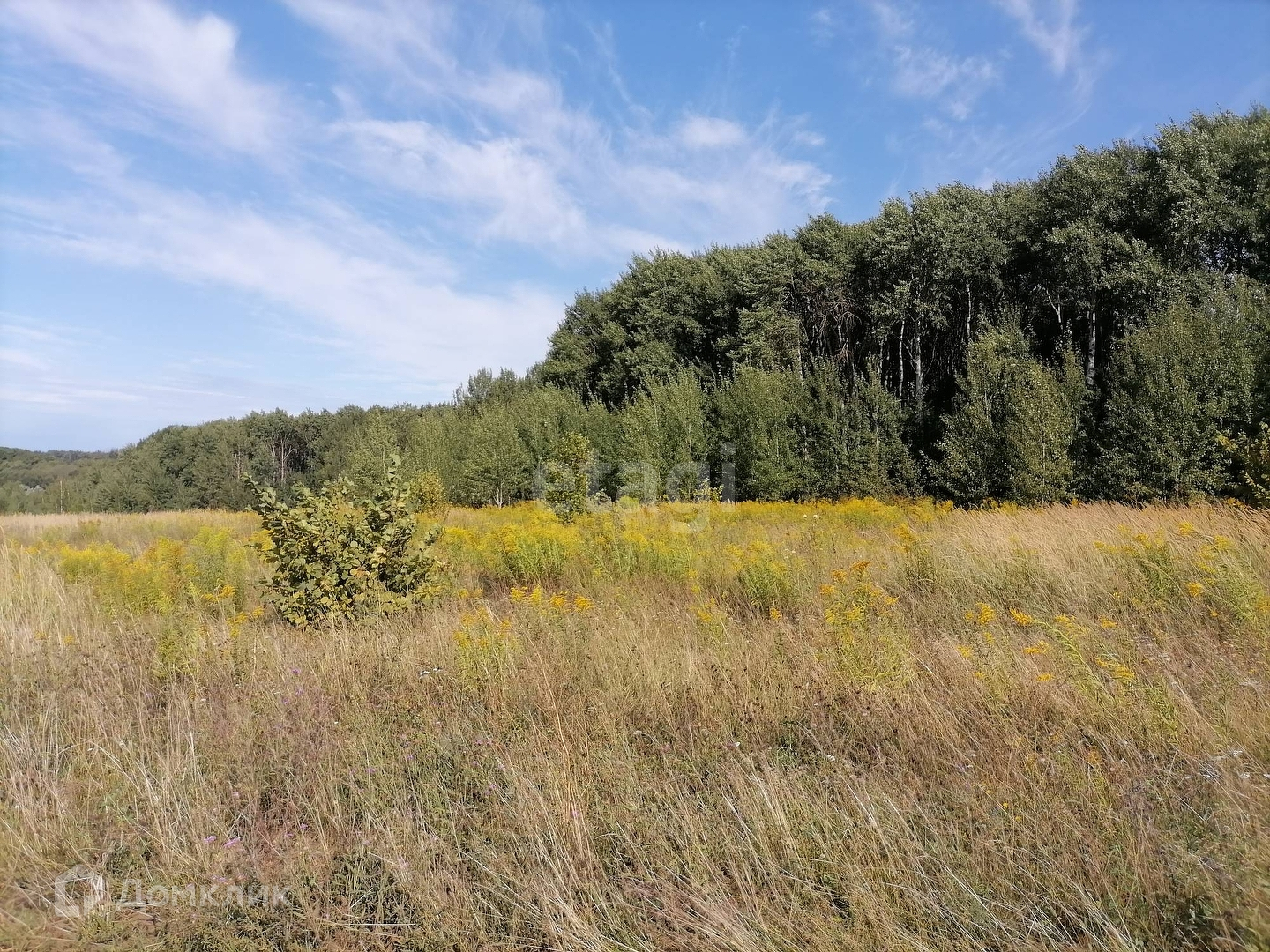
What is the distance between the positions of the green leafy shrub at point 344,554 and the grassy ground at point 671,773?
1.62 feet

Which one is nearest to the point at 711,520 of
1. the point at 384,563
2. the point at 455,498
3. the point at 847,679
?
the point at 384,563

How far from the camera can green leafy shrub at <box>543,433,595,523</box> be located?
13539 millimetres

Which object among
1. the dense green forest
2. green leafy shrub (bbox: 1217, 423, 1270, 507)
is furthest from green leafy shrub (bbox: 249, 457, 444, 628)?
the dense green forest

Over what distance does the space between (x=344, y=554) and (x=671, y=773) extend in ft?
13.7

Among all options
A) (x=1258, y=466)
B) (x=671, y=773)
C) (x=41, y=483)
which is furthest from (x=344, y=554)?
(x=41, y=483)

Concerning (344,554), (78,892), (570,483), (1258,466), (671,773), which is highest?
(1258,466)

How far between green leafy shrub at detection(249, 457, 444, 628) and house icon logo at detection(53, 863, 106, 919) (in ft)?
10.5

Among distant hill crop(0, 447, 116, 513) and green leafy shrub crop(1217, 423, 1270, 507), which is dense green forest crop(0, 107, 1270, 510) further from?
distant hill crop(0, 447, 116, 513)

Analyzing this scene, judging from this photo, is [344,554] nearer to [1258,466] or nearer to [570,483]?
[570,483]

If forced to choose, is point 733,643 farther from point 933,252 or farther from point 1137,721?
point 933,252

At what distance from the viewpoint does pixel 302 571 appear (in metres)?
5.88

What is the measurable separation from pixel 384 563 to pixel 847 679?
4377mm

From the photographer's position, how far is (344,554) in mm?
5910

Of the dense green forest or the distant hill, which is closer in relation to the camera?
the dense green forest
